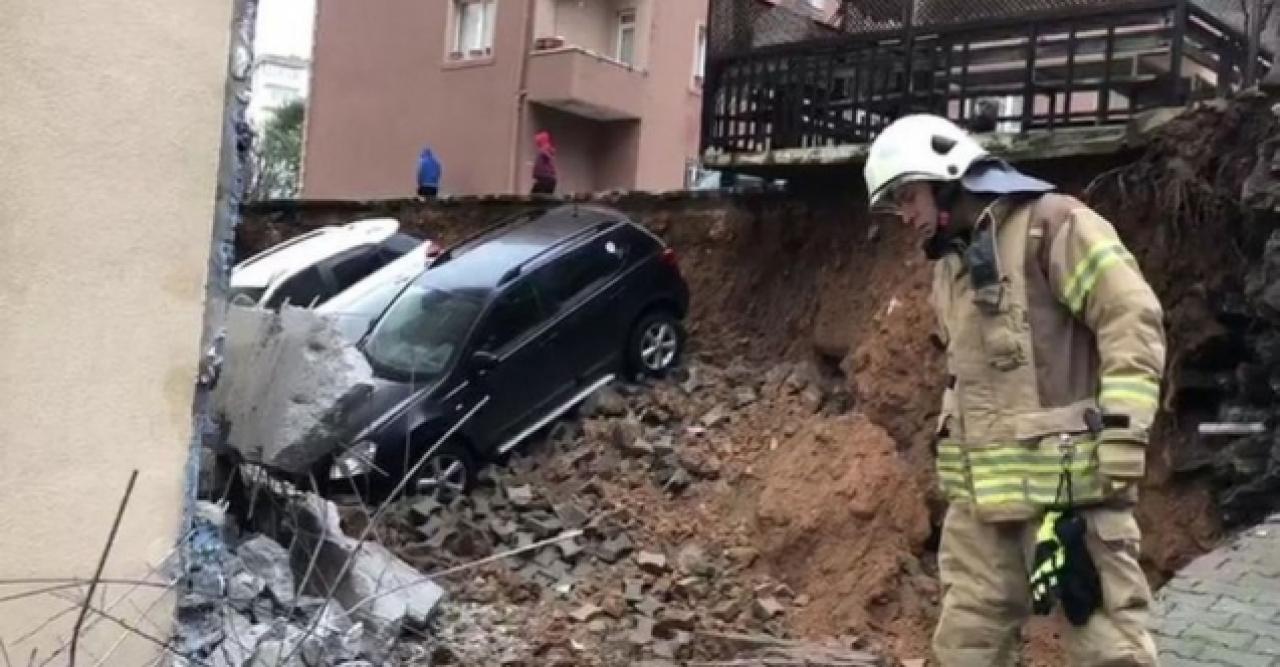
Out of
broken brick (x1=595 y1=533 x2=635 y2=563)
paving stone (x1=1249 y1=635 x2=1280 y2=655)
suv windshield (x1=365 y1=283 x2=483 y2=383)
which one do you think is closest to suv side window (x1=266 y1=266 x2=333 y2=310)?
suv windshield (x1=365 y1=283 x2=483 y2=383)

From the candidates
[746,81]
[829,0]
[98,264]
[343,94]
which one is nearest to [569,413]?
[746,81]

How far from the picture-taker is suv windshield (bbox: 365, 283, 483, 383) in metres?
9.48

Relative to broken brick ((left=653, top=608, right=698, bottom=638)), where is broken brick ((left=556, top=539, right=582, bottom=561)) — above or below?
above

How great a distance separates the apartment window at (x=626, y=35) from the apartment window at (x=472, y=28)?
7.77 feet

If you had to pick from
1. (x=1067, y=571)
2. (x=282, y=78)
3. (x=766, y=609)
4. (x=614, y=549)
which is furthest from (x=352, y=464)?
(x=282, y=78)

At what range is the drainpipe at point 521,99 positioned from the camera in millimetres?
22500

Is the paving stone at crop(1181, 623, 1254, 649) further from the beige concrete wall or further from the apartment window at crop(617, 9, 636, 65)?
the apartment window at crop(617, 9, 636, 65)

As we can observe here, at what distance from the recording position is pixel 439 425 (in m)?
9.20

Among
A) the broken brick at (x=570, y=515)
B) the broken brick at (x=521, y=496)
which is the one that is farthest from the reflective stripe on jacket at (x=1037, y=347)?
the broken brick at (x=521, y=496)

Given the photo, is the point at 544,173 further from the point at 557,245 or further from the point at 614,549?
the point at 614,549

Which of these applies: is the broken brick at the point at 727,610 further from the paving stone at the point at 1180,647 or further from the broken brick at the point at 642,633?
the paving stone at the point at 1180,647

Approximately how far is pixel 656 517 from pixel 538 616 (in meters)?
1.46

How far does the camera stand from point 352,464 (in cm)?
817

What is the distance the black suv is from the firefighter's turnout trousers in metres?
4.82
